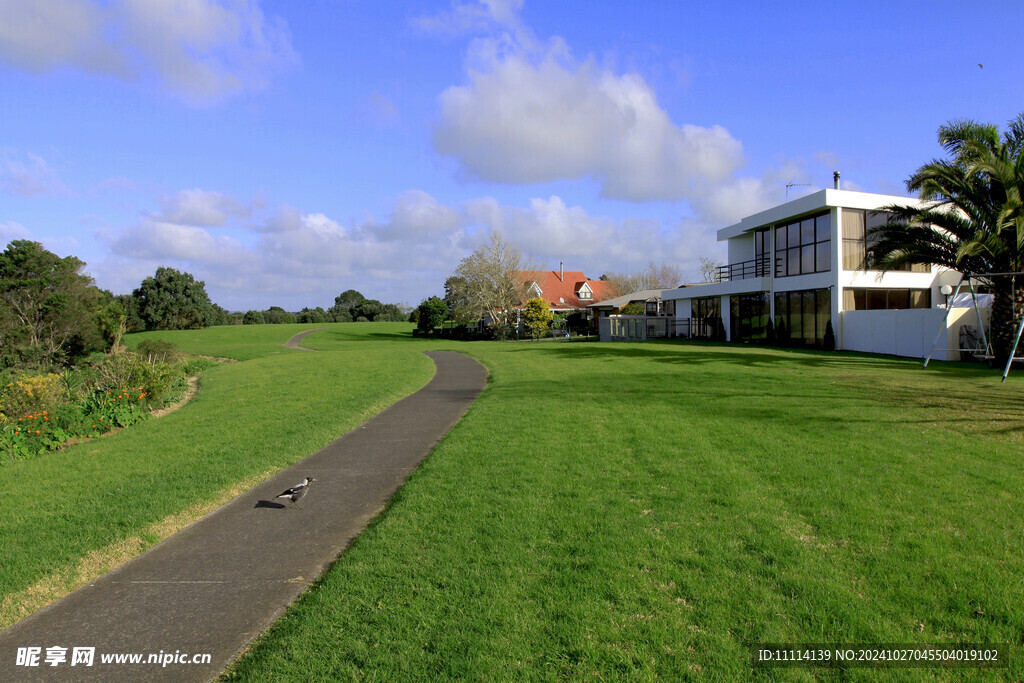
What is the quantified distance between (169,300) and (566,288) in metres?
47.9

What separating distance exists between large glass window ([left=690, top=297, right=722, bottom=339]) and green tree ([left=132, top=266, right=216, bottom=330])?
61.8m

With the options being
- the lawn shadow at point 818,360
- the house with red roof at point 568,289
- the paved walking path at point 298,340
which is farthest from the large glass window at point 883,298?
the paved walking path at point 298,340

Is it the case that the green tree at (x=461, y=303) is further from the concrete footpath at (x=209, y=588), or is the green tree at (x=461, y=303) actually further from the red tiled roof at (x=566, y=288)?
the concrete footpath at (x=209, y=588)

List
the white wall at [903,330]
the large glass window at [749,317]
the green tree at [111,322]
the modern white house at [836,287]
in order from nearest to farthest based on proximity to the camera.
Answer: the white wall at [903,330] < the modern white house at [836,287] < the large glass window at [749,317] < the green tree at [111,322]

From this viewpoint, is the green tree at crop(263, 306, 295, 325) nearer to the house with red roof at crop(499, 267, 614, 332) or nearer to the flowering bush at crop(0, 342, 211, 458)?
the house with red roof at crop(499, 267, 614, 332)

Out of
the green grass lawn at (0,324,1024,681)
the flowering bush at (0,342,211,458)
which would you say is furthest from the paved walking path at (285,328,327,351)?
the green grass lawn at (0,324,1024,681)

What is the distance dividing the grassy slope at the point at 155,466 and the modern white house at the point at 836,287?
64.8 feet

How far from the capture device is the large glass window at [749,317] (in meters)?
32.8

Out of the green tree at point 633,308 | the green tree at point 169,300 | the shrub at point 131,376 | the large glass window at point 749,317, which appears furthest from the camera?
the green tree at point 169,300

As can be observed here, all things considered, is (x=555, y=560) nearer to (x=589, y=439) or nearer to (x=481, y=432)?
(x=589, y=439)

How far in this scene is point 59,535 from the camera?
18.7ft

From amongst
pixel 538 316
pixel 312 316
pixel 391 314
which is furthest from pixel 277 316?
pixel 538 316

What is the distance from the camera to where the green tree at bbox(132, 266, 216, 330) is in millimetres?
71812

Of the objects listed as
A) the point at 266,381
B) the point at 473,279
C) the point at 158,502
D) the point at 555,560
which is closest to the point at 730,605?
the point at 555,560
